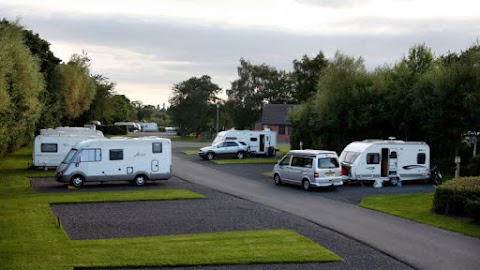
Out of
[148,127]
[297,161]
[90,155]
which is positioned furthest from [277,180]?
[148,127]

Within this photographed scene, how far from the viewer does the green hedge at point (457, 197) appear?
702 inches

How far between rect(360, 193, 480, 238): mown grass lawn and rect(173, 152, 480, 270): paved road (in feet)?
1.73

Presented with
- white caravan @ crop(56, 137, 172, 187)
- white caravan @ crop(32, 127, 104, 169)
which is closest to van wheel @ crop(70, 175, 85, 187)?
white caravan @ crop(56, 137, 172, 187)

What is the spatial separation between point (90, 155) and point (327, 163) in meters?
11.2

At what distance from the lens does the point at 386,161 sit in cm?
2812

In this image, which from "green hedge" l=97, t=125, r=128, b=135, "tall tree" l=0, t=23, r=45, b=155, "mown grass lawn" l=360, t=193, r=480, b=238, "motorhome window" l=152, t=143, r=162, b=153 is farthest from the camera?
"green hedge" l=97, t=125, r=128, b=135

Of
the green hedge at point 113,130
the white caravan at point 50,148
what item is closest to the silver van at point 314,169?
the white caravan at point 50,148

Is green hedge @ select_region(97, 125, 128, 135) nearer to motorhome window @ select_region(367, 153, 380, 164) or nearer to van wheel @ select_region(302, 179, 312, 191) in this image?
motorhome window @ select_region(367, 153, 380, 164)

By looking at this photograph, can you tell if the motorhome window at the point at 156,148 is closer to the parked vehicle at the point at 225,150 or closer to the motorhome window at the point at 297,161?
the motorhome window at the point at 297,161

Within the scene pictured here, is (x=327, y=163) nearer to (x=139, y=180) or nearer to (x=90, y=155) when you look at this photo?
(x=139, y=180)

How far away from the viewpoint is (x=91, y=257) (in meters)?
11.9

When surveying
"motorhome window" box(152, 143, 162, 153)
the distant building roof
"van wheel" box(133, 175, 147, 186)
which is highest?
the distant building roof

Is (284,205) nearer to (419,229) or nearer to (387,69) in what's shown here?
(419,229)

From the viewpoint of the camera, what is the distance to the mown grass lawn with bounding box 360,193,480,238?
1664 cm
